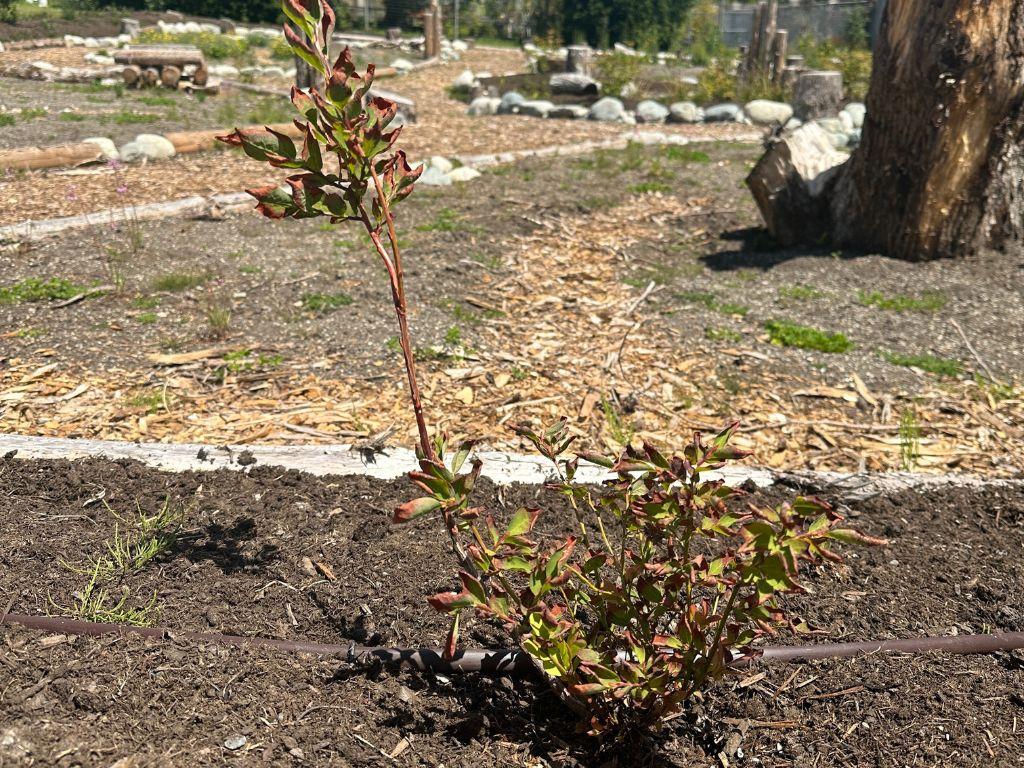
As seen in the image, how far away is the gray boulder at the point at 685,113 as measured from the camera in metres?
12.8

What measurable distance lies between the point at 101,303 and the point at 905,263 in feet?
16.5

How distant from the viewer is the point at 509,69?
19859 mm

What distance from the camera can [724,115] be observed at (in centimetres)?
1280

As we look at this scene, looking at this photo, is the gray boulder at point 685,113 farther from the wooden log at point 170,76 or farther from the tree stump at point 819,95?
the wooden log at point 170,76

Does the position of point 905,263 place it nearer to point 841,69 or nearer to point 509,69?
point 841,69

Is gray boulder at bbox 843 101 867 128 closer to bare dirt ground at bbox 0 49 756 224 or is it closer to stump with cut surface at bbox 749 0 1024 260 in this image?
bare dirt ground at bbox 0 49 756 224

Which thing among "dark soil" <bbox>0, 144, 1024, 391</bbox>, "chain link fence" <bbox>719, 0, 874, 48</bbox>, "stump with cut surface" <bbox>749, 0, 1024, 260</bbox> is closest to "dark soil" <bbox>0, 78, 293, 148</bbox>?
"dark soil" <bbox>0, 144, 1024, 391</bbox>

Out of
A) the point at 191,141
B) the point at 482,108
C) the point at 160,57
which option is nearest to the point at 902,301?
the point at 191,141

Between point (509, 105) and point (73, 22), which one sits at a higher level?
point (73, 22)

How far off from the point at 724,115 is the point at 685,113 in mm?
581

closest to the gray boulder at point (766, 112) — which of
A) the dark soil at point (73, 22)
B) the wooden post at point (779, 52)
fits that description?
the wooden post at point (779, 52)

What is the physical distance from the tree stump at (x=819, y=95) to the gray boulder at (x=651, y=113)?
1.92m

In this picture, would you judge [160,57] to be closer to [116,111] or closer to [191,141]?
[116,111]

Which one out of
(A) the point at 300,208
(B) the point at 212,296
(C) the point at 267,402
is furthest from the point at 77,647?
(B) the point at 212,296
